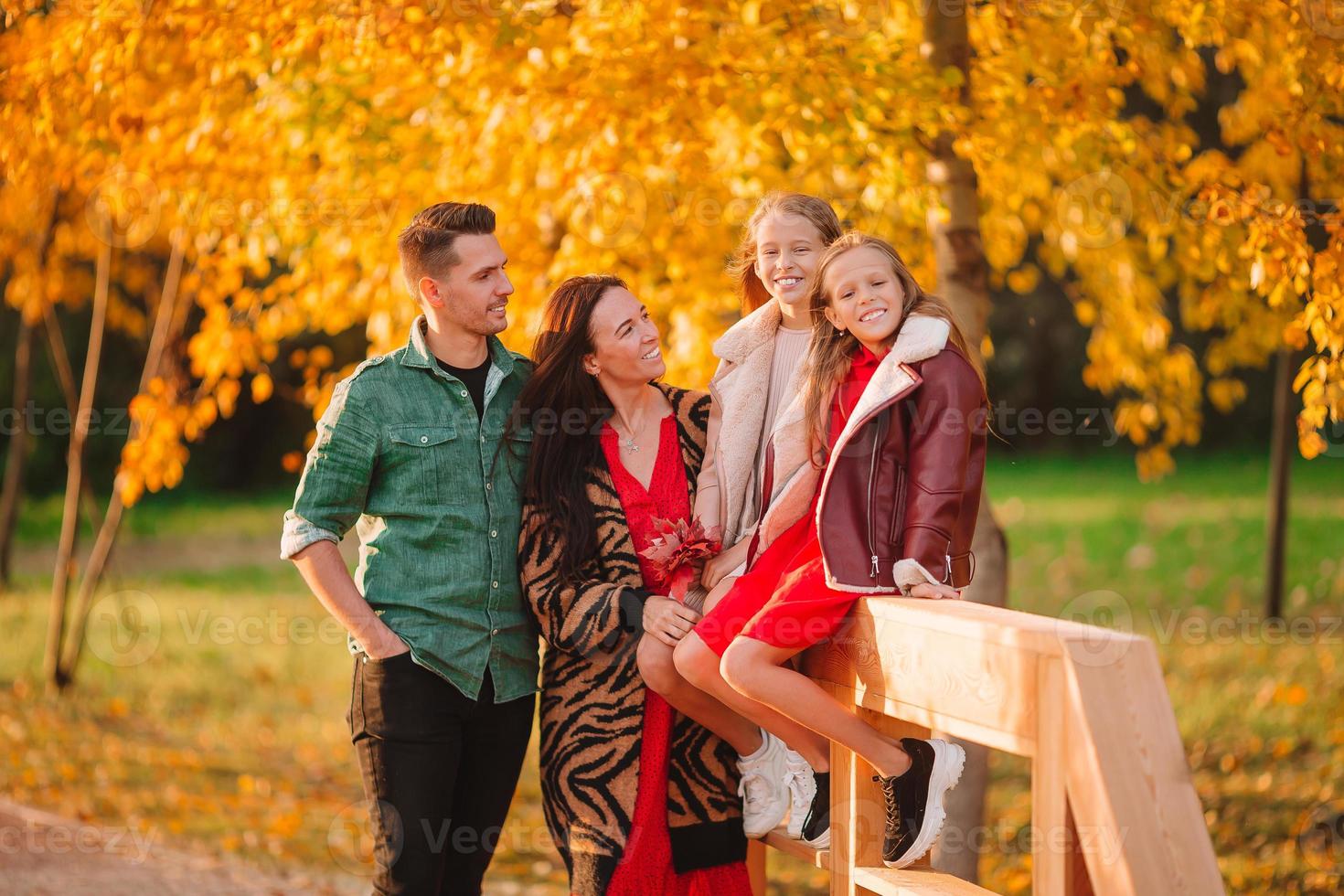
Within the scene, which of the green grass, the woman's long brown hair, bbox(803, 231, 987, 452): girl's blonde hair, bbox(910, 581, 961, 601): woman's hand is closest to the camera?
bbox(910, 581, 961, 601): woman's hand

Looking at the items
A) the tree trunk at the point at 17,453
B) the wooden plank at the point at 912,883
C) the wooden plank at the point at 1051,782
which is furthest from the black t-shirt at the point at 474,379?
the tree trunk at the point at 17,453

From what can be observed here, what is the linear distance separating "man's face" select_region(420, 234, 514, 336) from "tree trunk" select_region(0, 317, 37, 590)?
6023 mm

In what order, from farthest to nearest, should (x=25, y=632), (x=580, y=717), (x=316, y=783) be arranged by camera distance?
(x=25, y=632)
(x=316, y=783)
(x=580, y=717)

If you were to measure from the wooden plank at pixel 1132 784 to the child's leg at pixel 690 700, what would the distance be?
1.13 metres

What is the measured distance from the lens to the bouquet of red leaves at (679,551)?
3.14 m

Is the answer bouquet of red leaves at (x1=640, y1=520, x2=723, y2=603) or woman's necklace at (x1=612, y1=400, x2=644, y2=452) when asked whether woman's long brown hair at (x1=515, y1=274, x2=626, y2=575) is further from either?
bouquet of red leaves at (x1=640, y1=520, x2=723, y2=603)

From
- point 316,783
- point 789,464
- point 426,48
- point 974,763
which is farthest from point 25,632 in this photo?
point 789,464

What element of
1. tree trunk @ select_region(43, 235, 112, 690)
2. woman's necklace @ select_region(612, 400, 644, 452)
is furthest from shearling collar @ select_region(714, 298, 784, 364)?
tree trunk @ select_region(43, 235, 112, 690)

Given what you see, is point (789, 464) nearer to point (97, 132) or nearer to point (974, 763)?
point (974, 763)

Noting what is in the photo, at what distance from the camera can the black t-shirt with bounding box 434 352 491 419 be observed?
10.8 feet

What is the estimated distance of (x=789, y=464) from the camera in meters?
3.06

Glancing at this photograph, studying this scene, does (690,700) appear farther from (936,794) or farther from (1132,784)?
(1132,784)

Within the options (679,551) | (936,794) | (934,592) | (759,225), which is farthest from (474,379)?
(936,794)

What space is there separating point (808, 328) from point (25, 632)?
8037 millimetres
